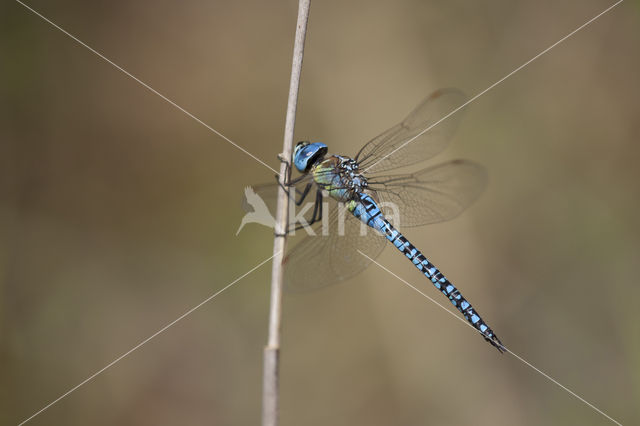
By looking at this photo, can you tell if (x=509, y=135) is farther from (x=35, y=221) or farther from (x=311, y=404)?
(x=35, y=221)

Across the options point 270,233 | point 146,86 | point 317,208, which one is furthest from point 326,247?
point 146,86

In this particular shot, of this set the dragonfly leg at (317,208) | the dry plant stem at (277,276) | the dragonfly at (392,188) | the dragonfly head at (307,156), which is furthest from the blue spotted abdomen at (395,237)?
the dry plant stem at (277,276)

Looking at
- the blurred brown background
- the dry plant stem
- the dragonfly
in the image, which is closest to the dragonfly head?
the dragonfly

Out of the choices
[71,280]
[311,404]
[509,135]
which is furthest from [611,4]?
[71,280]

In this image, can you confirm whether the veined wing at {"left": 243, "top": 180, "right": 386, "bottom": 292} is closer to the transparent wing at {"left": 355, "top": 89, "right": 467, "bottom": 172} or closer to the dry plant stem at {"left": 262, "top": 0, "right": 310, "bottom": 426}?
the dry plant stem at {"left": 262, "top": 0, "right": 310, "bottom": 426}

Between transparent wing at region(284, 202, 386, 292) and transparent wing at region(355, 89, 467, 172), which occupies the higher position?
transparent wing at region(355, 89, 467, 172)

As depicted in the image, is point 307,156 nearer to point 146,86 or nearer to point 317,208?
point 317,208
